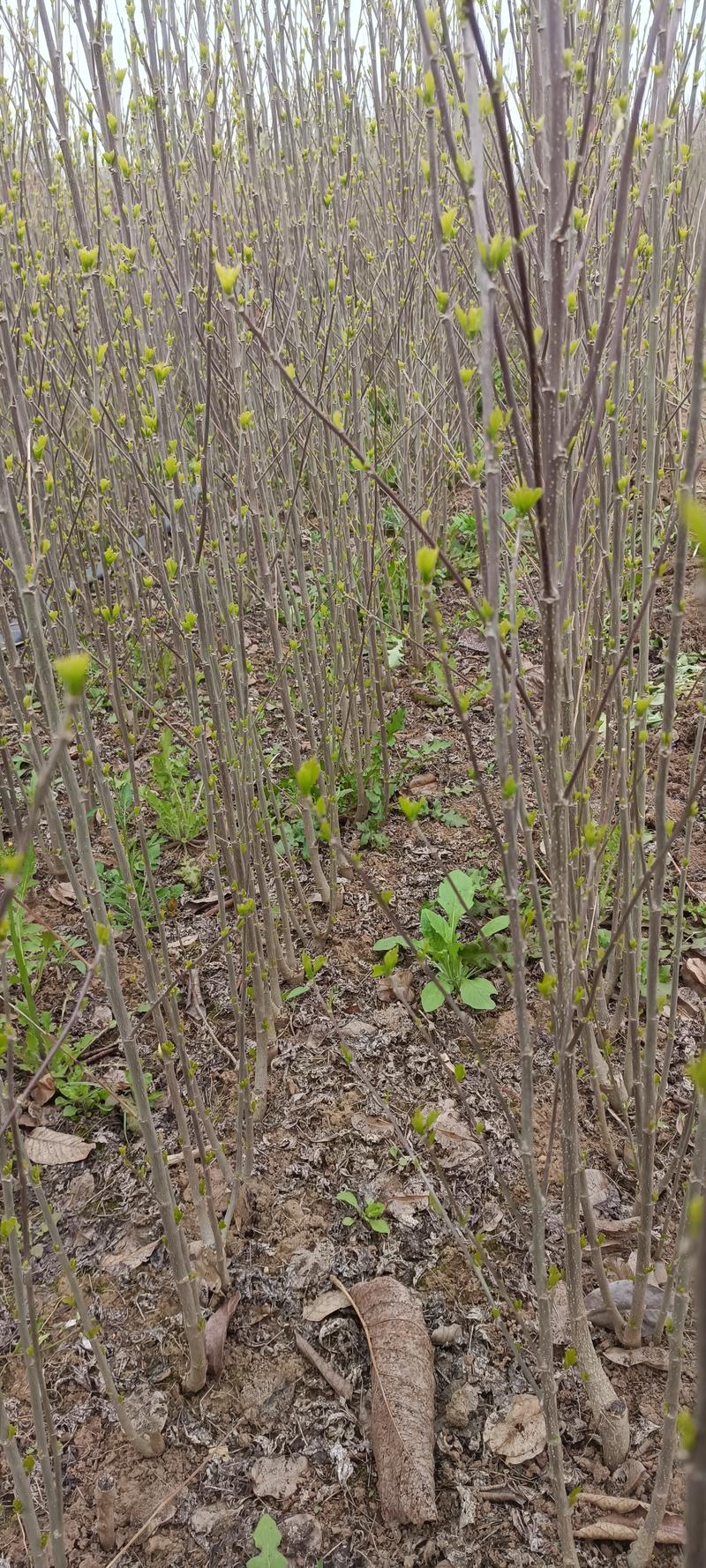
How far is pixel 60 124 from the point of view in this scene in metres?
1.55

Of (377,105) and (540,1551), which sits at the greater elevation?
(377,105)

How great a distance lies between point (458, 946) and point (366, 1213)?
31.0 inches

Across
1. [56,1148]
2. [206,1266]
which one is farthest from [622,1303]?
[56,1148]

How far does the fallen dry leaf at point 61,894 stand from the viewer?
3.05m

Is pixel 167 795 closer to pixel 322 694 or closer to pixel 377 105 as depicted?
pixel 322 694

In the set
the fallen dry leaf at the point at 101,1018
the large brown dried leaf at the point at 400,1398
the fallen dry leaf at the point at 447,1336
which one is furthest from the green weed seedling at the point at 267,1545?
the fallen dry leaf at the point at 101,1018

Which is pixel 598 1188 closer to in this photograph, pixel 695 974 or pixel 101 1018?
pixel 695 974

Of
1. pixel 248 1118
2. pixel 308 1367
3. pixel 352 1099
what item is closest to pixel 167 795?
pixel 352 1099

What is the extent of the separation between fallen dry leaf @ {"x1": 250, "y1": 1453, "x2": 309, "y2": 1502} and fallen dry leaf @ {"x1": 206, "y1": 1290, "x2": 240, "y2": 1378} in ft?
0.60

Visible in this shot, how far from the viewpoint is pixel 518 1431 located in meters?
1.54

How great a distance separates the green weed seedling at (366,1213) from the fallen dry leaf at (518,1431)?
0.41 m

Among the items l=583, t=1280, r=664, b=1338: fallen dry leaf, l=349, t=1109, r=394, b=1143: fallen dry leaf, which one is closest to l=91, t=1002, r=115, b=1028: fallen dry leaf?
l=349, t=1109, r=394, b=1143: fallen dry leaf

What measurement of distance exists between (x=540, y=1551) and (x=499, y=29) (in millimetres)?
3154

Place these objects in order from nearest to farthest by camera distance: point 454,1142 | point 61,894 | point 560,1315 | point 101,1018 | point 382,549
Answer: point 560,1315, point 454,1142, point 101,1018, point 61,894, point 382,549
